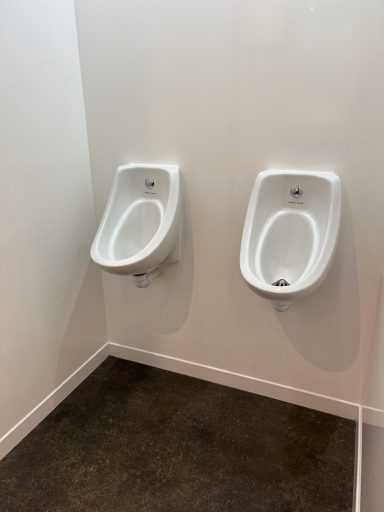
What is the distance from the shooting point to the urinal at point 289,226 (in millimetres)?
1417

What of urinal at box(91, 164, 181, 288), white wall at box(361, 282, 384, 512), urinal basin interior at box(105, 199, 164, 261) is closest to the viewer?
white wall at box(361, 282, 384, 512)

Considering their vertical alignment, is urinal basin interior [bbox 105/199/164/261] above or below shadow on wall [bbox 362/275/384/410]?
above

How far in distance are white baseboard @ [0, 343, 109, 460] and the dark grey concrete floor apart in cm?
3

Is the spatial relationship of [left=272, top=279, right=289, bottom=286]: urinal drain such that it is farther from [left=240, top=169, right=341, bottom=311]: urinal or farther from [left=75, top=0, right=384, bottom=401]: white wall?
[left=75, top=0, right=384, bottom=401]: white wall

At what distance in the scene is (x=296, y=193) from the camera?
1521 mm

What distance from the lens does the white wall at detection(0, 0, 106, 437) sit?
1422mm

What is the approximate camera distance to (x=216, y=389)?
1.95 meters

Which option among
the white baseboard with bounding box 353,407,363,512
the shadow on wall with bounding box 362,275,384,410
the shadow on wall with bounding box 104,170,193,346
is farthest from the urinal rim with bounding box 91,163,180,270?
the white baseboard with bounding box 353,407,363,512

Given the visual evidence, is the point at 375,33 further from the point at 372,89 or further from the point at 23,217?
the point at 23,217

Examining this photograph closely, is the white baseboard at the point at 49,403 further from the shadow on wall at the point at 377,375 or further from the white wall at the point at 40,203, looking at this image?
the shadow on wall at the point at 377,375

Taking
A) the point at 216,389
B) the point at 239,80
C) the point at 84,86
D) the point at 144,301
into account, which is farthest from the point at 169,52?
the point at 216,389

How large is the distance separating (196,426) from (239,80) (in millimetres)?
1511

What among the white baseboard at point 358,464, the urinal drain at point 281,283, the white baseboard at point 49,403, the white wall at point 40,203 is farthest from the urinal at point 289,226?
the white baseboard at point 49,403

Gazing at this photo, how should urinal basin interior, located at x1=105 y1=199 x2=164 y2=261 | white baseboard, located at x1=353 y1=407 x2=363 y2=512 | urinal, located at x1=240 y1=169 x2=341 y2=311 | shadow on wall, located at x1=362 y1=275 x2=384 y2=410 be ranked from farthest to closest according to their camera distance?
urinal basin interior, located at x1=105 y1=199 x2=164 y2=261, urinal, located at x1=240 y1=169 x2=341 y2=311, white baseboard, located at x1=353 y1=407 x2=363 y2=512, shadow on wall, located at x1=362 y1=275 x2=384 y2=410
